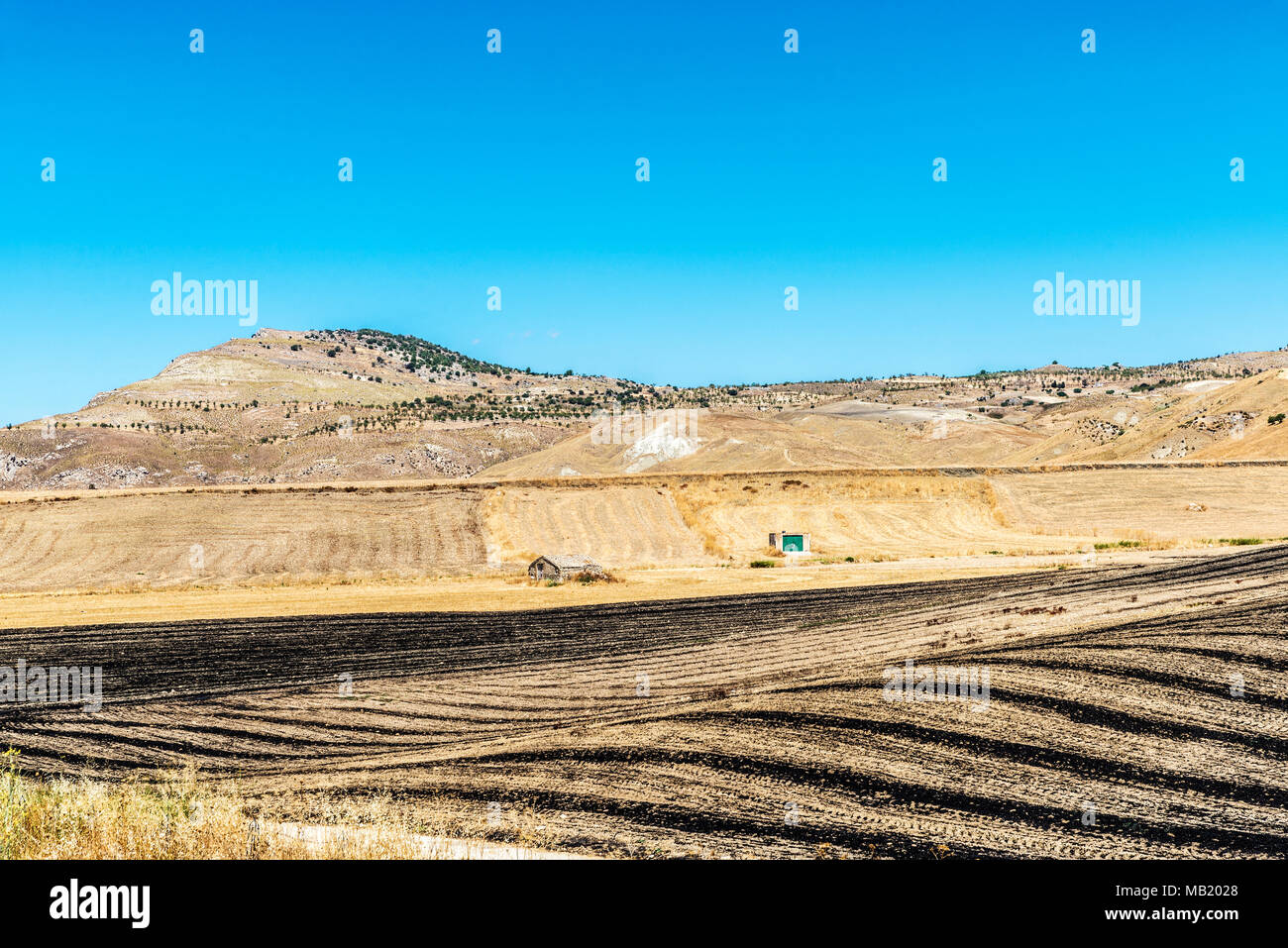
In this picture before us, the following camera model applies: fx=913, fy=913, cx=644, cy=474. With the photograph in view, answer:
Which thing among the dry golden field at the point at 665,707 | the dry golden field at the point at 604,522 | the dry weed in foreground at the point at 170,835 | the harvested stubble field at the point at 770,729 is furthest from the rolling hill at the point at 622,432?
the dry weed in foreground at the point at 170,835

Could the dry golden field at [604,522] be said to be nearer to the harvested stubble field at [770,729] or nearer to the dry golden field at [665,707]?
the dry golden field at [665,707]

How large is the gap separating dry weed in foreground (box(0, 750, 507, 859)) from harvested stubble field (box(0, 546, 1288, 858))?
181cm

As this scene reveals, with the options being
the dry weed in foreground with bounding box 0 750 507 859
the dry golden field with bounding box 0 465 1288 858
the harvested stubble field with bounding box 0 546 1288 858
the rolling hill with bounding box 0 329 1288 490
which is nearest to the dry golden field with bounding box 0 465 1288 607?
the dry golden field with bounding box 0 465 1288 858

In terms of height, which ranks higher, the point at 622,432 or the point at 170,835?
the point at 622,432

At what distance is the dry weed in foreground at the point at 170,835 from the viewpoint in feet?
26.9

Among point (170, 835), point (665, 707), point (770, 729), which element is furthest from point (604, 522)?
point (170, 835)

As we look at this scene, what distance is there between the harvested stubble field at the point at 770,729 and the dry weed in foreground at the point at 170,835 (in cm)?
181

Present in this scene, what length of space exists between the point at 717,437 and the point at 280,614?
62.9 metres

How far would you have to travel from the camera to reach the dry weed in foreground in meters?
8.21

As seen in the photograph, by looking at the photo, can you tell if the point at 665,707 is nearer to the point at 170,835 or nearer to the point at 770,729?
the point at 770,729

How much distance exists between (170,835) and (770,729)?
8.19 m

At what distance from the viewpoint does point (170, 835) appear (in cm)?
852

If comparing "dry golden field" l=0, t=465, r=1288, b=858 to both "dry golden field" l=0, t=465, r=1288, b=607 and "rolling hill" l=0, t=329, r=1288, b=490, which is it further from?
"rolling hill" l=0, t=329, r=1288, b=490
